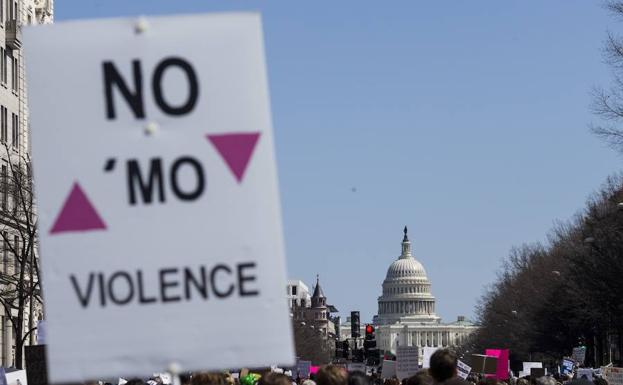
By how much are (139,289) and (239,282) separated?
0.42 m

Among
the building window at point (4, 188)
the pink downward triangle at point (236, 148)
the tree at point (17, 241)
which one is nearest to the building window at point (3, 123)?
the tree at point (17, 241)

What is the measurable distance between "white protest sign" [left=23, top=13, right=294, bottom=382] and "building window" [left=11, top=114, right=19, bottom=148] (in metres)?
54.6

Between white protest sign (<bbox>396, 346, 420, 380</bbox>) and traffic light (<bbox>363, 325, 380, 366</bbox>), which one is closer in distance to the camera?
white protest sign (<bbox>396, 346, 420, 380</bbox>)

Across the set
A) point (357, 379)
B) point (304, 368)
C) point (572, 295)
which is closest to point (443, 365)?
point (357, 379)

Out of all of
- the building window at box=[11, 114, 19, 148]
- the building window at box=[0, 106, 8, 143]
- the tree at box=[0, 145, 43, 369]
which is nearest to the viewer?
the tree at box=[0, 145, 43, 369]

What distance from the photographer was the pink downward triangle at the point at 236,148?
23.7 feet

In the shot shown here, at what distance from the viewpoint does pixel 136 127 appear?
286 inches

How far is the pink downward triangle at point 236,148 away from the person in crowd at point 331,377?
120 inches

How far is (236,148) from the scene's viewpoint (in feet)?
23.7

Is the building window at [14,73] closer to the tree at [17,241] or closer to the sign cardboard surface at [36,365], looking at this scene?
the tree at [17,241]

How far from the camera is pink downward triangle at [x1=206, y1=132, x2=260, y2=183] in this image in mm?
7230

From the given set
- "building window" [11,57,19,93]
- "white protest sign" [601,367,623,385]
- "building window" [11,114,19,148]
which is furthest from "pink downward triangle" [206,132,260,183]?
"building window" [11,57,19,93]

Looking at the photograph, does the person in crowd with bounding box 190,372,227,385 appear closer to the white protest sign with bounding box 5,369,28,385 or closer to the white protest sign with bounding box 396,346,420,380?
the white protest sign with bounding box 5,369,28,385

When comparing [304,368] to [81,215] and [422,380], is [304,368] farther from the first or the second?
[81,215]
